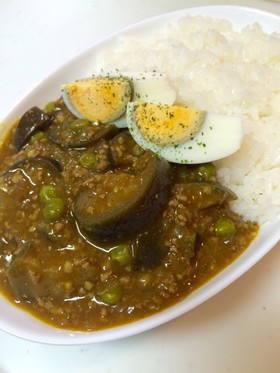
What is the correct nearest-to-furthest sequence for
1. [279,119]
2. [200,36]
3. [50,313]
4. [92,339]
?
[92,339] → [50,313] → [279,119] → [200,36]

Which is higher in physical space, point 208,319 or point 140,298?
point 140,298

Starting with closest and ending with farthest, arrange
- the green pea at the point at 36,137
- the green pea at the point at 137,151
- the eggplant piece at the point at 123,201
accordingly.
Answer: the eggplant piece at the point at 123,201, the green pea at the point at 137,151, the green pea at the point at 36,137

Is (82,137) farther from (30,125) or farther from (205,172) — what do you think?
(205,172)

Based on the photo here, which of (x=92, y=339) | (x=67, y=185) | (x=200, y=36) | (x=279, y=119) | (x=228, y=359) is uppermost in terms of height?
(x=200, y=36)

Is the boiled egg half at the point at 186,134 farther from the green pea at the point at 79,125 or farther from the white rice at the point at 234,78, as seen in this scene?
the green pea at the point at 79,125

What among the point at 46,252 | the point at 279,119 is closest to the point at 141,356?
the point at 46,252

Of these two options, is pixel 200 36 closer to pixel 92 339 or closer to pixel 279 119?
pixel 279 119

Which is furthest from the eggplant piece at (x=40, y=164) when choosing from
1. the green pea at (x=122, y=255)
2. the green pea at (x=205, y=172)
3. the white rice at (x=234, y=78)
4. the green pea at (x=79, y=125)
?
the white rice at (x=234, y=78)

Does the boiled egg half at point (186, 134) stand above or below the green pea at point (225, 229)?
above
